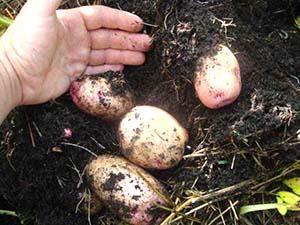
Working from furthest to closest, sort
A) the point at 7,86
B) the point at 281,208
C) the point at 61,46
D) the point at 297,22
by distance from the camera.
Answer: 1. the point at 297,22
2. the point at 61,46
3. the point at 7,86
4. the point at 281,208

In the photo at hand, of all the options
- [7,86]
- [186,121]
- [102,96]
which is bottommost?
[186,121]

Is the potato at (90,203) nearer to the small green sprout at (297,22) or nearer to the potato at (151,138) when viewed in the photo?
the potato at (151,138)

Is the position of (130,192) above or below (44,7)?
below

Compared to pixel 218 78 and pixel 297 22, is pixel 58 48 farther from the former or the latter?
pixel 297 22

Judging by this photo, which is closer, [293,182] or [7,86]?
[293,182]

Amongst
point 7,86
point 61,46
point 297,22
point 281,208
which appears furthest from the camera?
point 297,22

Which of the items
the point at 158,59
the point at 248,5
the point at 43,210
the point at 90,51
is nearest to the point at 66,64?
the point at 90,51

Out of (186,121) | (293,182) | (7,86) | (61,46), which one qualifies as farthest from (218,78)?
(7,86)
